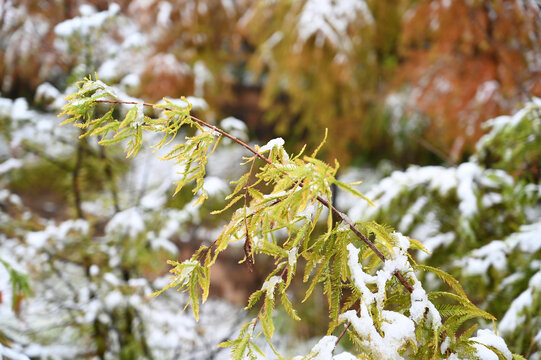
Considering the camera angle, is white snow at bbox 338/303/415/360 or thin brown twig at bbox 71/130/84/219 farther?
thin brown twig at bbox 71/130/84/219

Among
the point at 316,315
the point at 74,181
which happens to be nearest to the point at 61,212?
the point at 74,181

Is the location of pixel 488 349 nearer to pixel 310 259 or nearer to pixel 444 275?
pixel 444 275

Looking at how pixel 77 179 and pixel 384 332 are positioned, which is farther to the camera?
pixel 77 179

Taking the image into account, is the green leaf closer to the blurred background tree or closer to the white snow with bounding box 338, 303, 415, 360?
the white snow with bounding box 338, 303, 415, 360

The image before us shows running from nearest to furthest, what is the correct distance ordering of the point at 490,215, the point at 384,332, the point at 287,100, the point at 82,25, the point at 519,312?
the point at 384,332, the point at 519,312, the point at 490,215, the point at 82,25, the point at 287,100

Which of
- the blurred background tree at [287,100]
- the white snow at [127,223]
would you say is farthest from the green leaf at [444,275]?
the white snow at [127,223]

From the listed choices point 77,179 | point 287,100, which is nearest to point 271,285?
point 77,179

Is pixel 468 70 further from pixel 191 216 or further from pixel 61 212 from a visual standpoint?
pixel 61 212

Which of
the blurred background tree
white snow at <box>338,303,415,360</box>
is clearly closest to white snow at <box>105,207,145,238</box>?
the blurred background tree

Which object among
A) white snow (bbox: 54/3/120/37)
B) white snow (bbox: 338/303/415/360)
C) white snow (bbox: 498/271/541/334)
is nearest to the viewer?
white snow (bbox: 338/303/415/360)

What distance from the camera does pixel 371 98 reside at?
185 inches

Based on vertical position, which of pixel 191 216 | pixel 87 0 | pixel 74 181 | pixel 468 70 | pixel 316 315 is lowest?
pixel 316 315

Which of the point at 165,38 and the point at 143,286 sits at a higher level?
the point at 165,38

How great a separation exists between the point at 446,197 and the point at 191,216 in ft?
4.02
